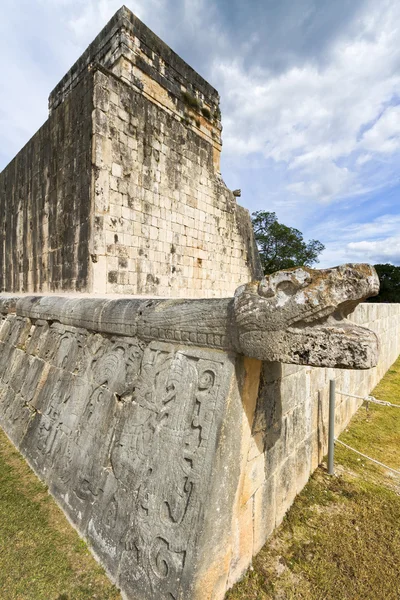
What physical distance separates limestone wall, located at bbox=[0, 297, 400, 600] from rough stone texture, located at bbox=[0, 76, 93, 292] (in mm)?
2399

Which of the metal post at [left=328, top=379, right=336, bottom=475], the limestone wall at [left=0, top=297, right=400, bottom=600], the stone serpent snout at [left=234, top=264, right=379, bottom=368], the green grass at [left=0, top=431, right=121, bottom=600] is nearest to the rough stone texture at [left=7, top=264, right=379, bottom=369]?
the stone serpent snout at [left=234, top=264, right=379, bottom=368]

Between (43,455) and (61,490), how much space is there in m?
0.52

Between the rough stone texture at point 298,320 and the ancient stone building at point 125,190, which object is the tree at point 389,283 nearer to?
the ancient stone building at point 125,190

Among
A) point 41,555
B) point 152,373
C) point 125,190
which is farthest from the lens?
point 125,190

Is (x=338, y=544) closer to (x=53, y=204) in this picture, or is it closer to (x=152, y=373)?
(x=152, y=373)

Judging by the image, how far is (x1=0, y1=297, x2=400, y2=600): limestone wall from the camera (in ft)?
5.21

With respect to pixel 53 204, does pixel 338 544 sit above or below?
below

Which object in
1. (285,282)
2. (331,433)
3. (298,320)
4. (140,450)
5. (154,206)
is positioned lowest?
(331,433)

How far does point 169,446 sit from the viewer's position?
1.79 m

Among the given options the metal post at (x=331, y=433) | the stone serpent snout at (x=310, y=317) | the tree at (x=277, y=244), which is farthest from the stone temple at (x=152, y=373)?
the tree at (x=277, y=244)

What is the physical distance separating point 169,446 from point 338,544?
1309 millimetres

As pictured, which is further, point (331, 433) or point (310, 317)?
point (331, 433)

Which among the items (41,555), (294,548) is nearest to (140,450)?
(41,555)

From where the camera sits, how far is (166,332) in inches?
82.4
